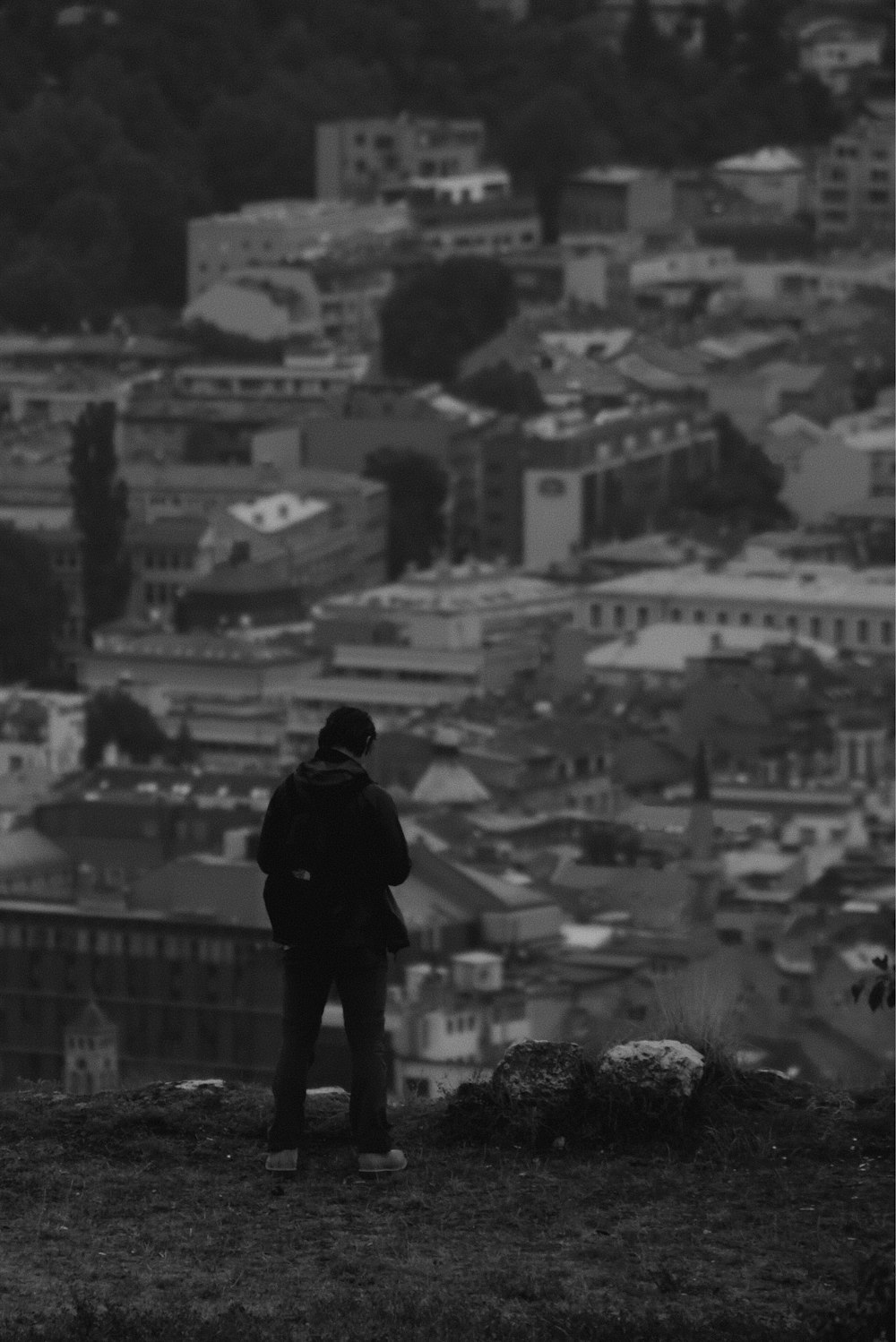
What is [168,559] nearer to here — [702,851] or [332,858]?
[702,851]

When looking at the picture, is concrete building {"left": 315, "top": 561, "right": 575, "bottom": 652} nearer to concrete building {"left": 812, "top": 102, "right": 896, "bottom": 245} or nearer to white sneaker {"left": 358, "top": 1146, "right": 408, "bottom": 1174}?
concrete building {"left": 812, "top": 102, "right": 896, "bottom": 245}

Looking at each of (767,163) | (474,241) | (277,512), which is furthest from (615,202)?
(277,512)

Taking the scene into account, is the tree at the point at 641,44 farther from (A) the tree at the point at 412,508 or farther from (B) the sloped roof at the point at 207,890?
(B) the sloped roof at the point at 207,890

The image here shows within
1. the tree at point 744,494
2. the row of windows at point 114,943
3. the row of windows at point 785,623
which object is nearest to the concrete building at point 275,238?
the tree at point 744,494

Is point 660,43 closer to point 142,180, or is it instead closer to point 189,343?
point 142,180

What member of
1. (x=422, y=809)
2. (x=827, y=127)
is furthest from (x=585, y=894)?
(x=827, y=127)

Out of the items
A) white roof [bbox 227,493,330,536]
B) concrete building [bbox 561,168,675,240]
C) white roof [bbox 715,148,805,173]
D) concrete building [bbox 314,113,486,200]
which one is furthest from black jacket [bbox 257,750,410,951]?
white roof [bbox 715,148,805,173]
